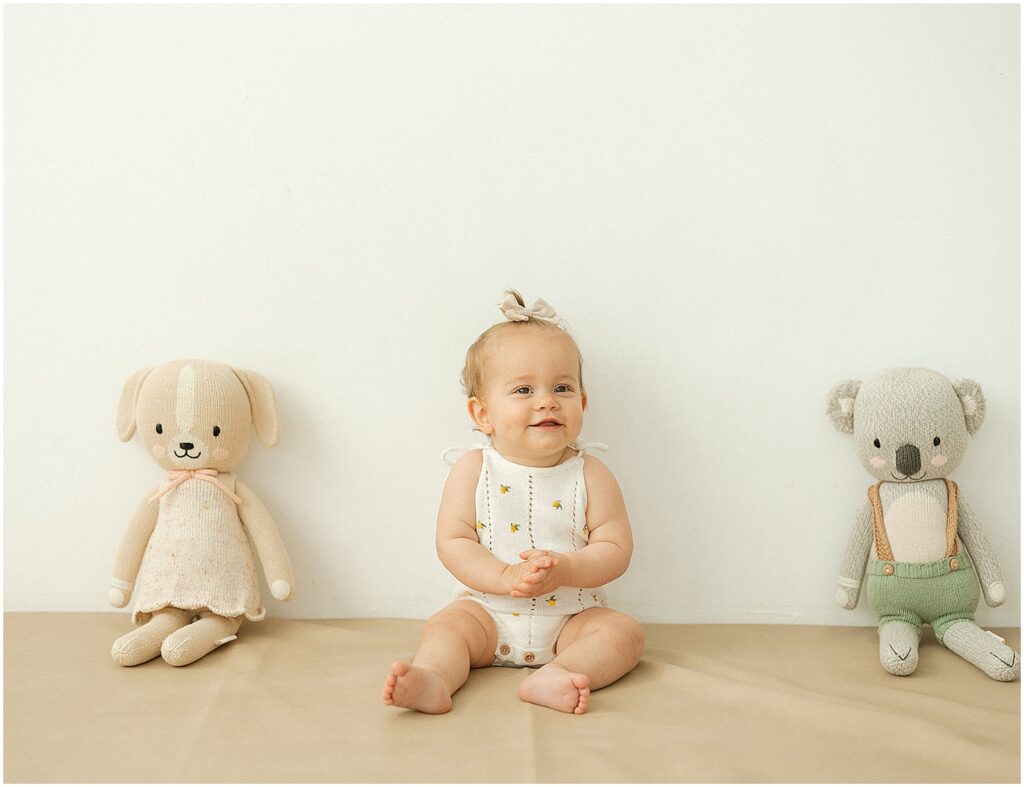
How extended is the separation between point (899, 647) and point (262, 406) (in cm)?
124

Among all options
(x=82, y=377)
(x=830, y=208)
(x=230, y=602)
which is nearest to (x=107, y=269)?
(x=82, y=377)

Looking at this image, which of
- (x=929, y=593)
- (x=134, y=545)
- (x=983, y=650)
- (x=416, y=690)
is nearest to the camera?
(x=416, y=690)

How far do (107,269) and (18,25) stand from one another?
52 centimetres

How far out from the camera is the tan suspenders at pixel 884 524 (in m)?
1.74

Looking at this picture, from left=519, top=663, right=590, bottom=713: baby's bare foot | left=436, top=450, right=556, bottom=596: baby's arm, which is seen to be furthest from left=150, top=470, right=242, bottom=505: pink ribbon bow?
left=519, top=663, right=590, bottom=713: baby's bare foot

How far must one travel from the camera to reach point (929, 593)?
1.71 meters

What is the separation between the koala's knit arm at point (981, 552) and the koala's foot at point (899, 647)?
0.53 ft

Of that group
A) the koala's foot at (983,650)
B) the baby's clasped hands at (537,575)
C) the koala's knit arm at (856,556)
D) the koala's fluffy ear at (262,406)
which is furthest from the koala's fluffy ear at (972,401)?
the koala's fluffy ear at (262,406)

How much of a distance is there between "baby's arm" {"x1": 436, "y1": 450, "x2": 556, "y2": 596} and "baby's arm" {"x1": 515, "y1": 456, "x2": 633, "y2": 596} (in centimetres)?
4

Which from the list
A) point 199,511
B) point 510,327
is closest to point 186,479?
point 199,511

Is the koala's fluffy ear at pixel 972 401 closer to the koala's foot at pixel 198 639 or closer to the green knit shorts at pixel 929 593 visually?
the green knit shorts at pixel 929 593

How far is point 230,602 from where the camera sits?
1.75m

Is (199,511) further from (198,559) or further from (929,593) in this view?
(929,593)

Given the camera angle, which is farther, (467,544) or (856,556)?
(856,556)
